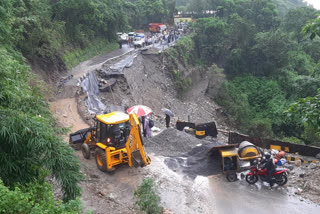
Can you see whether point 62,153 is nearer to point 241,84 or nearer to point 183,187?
point 183,187

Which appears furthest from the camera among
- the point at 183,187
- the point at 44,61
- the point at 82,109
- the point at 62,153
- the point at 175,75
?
the point at 175,75

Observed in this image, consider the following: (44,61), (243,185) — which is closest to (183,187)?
(243,185)

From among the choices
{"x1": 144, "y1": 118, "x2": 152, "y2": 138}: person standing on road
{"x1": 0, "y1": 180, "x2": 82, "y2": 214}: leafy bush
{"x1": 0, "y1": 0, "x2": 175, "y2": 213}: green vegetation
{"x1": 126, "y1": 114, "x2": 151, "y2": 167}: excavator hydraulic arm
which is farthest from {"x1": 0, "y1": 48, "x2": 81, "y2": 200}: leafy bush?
{"x1": 144, "y1": 118, "x2": 152, "y2": 138}: person standing on road

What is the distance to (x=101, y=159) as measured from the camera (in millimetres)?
9414

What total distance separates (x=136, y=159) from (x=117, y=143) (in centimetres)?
85

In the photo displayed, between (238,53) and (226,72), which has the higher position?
(238,53)

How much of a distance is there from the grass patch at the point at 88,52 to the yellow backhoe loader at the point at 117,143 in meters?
13.5

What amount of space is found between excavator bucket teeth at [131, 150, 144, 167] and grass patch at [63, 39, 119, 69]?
14.6 meters

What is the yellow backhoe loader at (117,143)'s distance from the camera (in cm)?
887

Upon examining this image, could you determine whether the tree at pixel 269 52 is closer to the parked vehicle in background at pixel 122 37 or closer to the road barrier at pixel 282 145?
the parked vehicle in background at pixel 122 37

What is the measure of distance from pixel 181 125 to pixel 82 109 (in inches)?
210

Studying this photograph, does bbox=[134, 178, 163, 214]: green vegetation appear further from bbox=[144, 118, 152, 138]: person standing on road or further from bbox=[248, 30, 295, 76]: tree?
bbox=[248, 30, 295, 76]: tree

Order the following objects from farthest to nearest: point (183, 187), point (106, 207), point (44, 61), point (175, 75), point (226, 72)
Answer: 1. point (226, 72)
2. point (175, 75)
3. point (44, 61)
4. point (183, 187)
5. point (106, 207)

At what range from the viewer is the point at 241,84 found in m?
33.8
